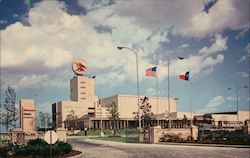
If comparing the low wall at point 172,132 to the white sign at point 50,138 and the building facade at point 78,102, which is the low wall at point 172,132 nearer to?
the white sign at point 50,138

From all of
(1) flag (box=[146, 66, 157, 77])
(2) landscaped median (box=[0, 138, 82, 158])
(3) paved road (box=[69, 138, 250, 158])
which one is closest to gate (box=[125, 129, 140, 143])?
(1) flag (box=[146, 66, 157, 77])

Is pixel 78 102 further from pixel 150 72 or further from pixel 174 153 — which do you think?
pixel 174 153

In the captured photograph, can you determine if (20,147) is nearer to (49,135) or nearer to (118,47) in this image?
(49,135)

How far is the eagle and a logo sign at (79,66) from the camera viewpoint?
156738 millimetres

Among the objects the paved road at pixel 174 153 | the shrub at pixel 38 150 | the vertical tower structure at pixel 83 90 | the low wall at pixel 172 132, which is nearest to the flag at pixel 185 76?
the low wall at pixel 172 132

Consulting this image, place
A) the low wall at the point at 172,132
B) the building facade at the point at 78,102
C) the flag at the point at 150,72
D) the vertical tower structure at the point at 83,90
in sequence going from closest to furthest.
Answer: the low wall at the point at 172,132 < the flag at the point at 150,72 < the building facade at the point at 78,102 < the vertical tower structure at the point at 83,90

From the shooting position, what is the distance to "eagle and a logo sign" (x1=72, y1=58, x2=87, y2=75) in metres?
157

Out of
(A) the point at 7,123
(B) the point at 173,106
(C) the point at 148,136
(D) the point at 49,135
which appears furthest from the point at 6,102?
(B) the point at 173,106

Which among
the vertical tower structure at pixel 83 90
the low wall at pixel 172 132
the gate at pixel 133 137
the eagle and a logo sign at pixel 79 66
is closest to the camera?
the low wall at pixel 172 132

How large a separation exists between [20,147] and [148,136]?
19.9m

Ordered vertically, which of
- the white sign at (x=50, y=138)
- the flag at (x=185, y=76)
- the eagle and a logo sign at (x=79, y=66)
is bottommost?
the white sign at (x=50, y=138)

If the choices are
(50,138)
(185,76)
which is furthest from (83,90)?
(50,138)

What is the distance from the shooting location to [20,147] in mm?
23938

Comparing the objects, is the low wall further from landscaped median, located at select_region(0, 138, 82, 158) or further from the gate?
landscaped median, located at select_region(0, 138, 82, 158)
